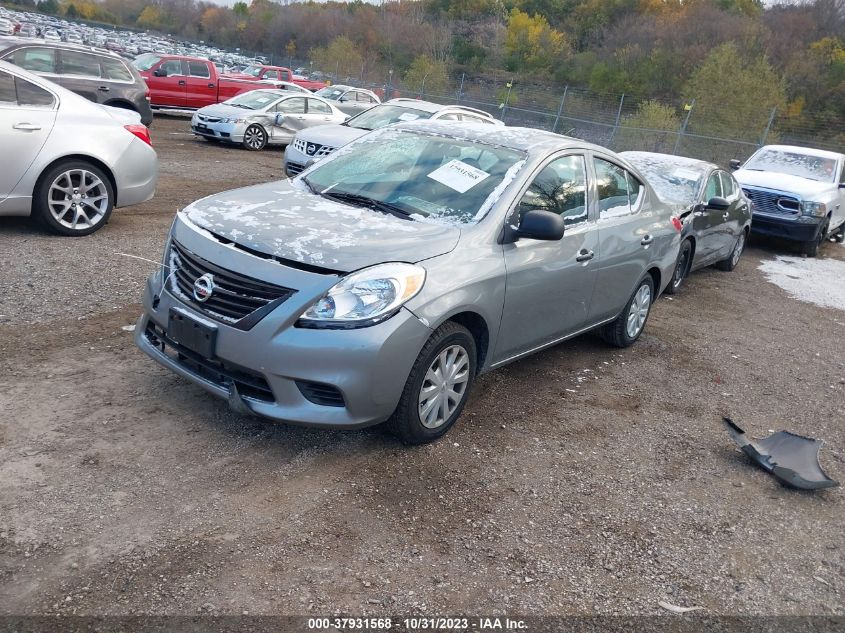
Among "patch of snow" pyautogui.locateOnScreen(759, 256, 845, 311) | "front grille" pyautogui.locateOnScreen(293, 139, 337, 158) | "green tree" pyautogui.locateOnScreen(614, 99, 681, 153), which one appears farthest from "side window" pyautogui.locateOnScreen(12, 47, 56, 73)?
"green tree" pyautogui.locateOnScreen(614, 99, 681, 153)

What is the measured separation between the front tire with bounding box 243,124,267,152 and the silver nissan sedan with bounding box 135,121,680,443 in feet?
41.3

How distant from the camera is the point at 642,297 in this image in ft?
21.2

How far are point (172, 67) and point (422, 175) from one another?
18193 millimetres

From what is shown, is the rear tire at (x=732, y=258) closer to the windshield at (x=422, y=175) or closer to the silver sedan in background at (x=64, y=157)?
the windshield at (x=422, y=175)

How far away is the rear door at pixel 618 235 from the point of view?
548cm

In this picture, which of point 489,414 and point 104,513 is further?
point 489,414

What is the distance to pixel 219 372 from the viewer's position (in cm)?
385

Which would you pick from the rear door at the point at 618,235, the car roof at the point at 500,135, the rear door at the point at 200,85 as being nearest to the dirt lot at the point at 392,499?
the rear door at the point at 618,235

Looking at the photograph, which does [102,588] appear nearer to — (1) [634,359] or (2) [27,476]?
(2) [27,476]

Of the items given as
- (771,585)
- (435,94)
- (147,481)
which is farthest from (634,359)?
(435,94)

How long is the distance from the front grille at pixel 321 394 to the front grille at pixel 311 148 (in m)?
8.83

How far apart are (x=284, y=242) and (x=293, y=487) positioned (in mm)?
1226

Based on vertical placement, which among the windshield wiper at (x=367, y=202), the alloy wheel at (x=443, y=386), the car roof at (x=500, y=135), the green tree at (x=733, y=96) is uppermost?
the green tree at (x=733, y=96)

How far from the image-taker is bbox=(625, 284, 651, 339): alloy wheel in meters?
6.34
